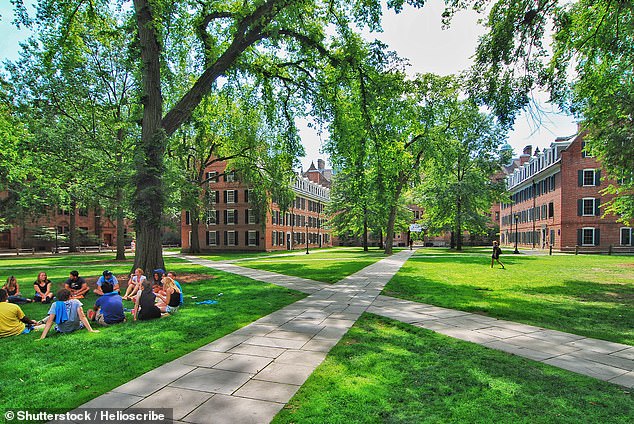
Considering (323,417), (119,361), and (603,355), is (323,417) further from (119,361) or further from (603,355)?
(603,355)

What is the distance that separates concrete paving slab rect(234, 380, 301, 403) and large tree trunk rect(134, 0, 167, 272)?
926 centimetres

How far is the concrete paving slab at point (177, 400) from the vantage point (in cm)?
371

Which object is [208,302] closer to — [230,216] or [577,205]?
[230,216]

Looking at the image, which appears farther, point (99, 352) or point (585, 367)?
point (99, 352)

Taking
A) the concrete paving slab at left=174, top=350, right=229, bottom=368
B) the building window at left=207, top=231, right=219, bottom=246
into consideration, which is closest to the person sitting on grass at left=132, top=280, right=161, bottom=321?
the concrete paving slab at left=174, top=350, right=229, bottom=368

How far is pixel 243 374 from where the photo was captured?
4.68 m

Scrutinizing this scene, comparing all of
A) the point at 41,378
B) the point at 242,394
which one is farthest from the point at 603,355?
the point at 41,378

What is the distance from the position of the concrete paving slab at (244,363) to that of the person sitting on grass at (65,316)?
3353 mm

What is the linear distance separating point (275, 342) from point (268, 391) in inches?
77.9

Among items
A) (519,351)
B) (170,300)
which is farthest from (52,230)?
(519,351)

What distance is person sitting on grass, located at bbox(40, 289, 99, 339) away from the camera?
6781mm

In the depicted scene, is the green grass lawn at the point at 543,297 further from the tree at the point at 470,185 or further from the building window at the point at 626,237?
the building window at the point at 626,237

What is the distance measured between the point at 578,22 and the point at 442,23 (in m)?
4.47

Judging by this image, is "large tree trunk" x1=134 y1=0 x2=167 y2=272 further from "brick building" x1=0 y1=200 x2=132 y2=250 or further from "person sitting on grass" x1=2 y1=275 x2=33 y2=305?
"brick building" x1=0 y1=200 x2=132 y2=250
